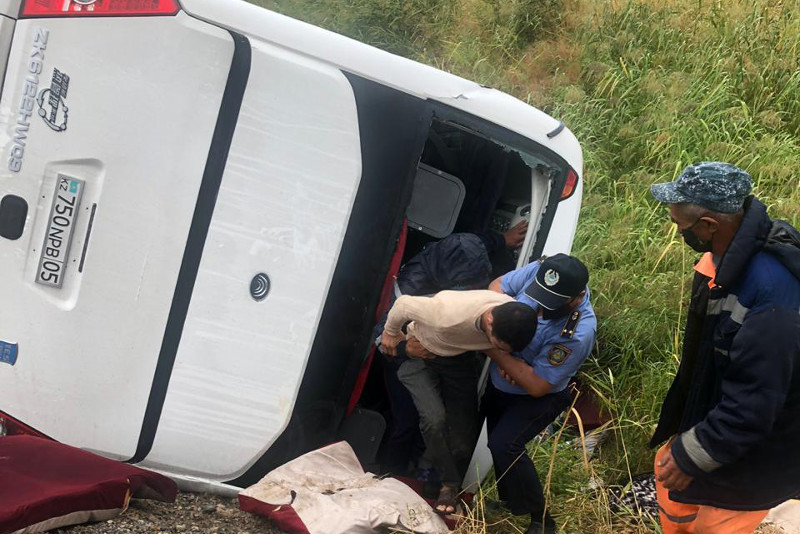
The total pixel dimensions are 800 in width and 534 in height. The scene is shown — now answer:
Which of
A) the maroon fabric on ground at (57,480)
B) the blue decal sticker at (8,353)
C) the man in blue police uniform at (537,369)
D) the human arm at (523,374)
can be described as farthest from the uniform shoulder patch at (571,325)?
the blue decal sticker at (8,353)

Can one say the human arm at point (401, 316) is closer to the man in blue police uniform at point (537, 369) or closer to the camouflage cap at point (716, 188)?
the man in blue police uniform at point (537, 369)

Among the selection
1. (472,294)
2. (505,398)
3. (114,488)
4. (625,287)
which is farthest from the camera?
(625,287)

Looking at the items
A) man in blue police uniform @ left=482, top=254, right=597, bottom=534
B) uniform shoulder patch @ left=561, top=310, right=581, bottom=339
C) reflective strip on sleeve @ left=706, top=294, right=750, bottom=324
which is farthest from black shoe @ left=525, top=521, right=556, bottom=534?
reflective strip on sleeve @ left=706, top=294, right=750, bottom=324

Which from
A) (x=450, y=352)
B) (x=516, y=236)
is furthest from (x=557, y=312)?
(x=516, y=236)

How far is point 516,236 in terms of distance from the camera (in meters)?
4.05

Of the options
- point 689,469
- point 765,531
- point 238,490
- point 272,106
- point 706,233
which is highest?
point 706,233

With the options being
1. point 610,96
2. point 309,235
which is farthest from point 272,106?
point 610,96

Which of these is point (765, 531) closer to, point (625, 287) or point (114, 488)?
point (625, 287)

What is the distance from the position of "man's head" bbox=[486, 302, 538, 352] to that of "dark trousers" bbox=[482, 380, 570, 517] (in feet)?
1.56

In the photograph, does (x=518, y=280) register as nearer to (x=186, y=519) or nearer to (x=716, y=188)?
(x=716, y=188)

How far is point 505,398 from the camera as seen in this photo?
334cm

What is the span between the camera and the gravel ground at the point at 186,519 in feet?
9.19

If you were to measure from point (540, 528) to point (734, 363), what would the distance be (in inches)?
51.5

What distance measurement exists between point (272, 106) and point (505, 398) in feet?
5.06
